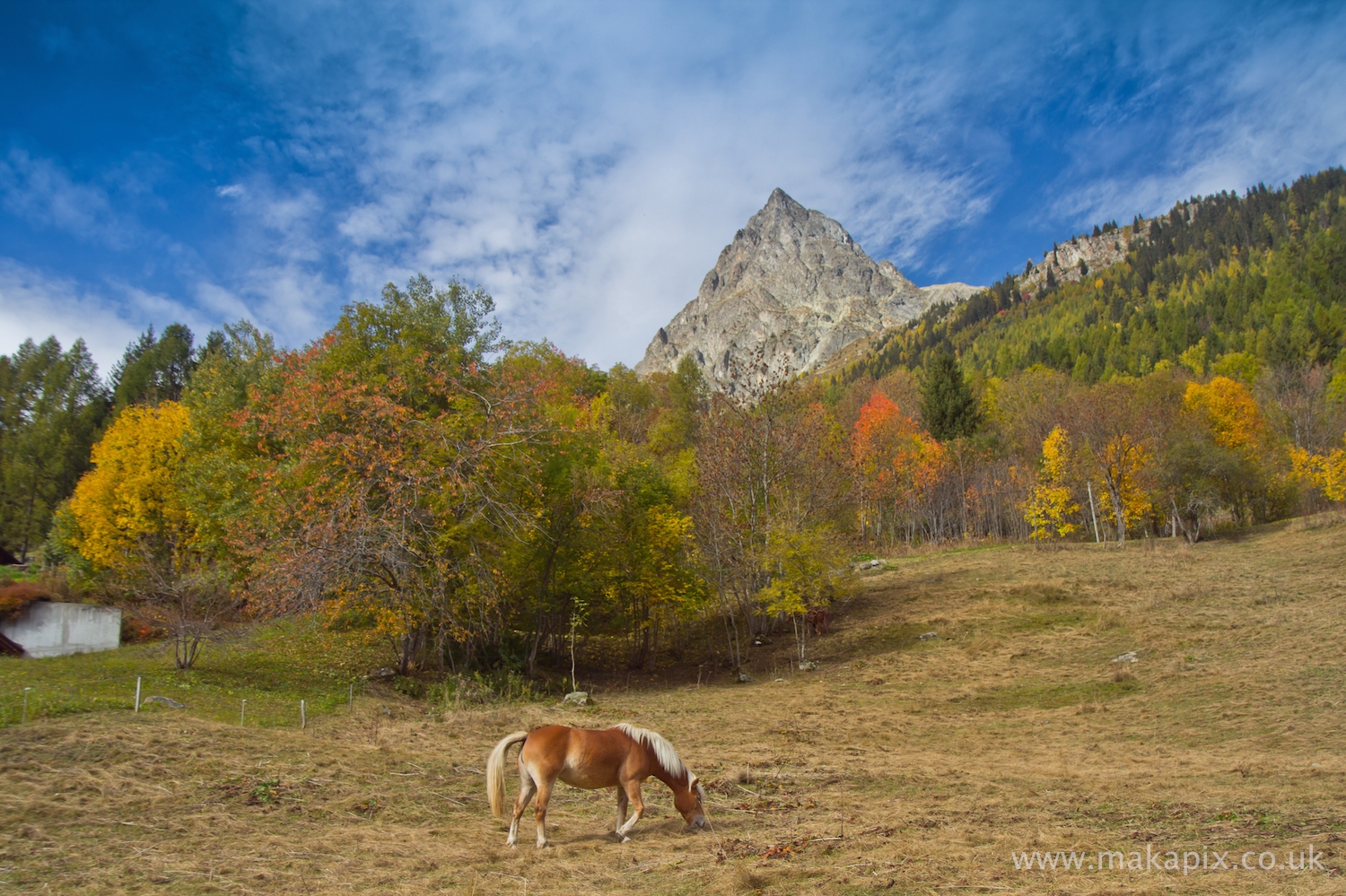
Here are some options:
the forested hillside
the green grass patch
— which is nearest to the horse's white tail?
the green grass patch

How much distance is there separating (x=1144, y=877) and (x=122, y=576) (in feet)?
112

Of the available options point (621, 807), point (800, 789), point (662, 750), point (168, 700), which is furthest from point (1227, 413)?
point (168, 700)

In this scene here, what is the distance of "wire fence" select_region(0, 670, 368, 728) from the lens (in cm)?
1053

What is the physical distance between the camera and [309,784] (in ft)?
26.8

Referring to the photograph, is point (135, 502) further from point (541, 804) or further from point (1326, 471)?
point (1326, 471)

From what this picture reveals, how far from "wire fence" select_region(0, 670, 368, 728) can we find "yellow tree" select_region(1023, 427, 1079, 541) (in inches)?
1508

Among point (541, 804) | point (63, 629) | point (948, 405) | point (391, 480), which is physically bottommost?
point (541, 804)

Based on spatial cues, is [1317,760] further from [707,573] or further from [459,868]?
[707,573]

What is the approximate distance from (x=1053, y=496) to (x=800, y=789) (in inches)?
1463

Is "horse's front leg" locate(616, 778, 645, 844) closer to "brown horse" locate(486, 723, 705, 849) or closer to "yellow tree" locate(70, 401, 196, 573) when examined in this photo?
"brown horse" locate(486, 723, 705, 849)

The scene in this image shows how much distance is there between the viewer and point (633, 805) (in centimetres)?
669

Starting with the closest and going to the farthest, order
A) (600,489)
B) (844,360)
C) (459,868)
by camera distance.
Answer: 1. (459,868)
2. (600,489)
3. (844,360)

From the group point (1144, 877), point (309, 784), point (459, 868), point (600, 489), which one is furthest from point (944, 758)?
point (600, 489)

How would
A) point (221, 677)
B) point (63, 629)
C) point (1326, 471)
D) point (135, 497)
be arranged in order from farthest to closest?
point (1326, 471) < point (135, 497) < point (63, 629) < point (221, 677)
